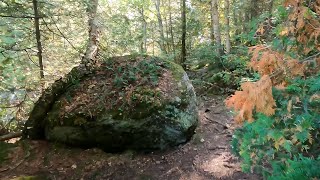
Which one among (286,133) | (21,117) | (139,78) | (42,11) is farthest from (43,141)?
(286,133)

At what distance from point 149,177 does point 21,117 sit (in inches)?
166

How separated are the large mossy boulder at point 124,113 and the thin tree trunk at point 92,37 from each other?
0.83 meters

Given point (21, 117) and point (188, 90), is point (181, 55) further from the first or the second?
point (21, 117)

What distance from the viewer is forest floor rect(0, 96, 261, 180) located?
499cm

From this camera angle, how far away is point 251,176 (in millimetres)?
4500

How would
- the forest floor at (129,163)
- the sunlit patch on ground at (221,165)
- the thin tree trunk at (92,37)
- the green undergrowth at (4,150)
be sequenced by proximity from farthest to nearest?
the thin tree trunk at (92,37)
the green undergrowth at (4,150)
the forest floor at (129,163)
the sunlit patch on ground at (221,165)

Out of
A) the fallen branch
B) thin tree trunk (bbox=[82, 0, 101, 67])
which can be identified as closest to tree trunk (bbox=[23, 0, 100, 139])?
thin tree trunk (bbox=[82, 0, 101, 67])

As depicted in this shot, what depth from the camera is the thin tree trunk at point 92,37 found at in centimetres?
743

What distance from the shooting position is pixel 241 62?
25.5 feet

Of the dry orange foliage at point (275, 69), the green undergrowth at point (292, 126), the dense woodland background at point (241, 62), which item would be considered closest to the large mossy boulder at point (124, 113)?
the dense woodland background at point (241, 62)

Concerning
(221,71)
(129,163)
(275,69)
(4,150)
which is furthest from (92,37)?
(275,69)

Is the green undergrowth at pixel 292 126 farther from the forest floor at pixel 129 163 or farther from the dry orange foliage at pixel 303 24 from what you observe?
the forest floor at pixel 129 163

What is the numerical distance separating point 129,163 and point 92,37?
178 inches

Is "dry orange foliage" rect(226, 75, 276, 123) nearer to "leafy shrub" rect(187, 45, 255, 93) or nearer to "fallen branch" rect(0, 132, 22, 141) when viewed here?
"fallen branch" rect(0, 132, 22, 141)
